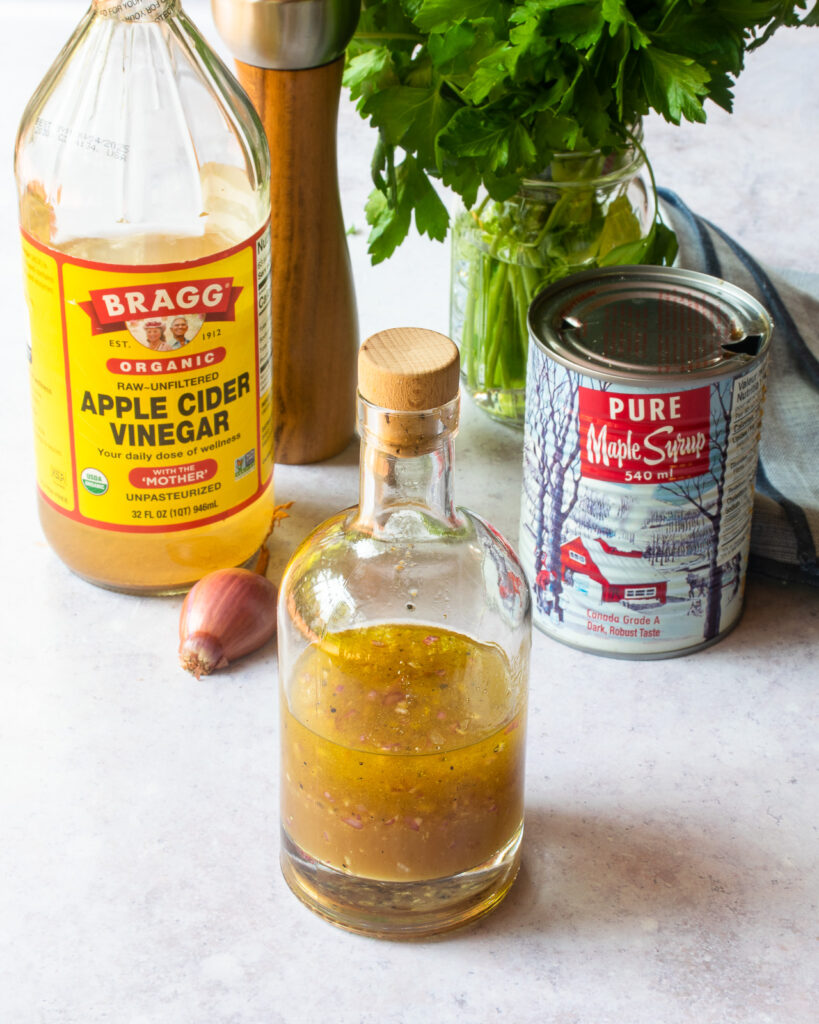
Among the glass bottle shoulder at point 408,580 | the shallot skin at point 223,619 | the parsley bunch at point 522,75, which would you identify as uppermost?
the parsley bunch at point 522,75

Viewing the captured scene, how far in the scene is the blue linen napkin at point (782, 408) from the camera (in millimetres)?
1065

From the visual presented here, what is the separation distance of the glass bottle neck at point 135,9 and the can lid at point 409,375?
0.33 metres

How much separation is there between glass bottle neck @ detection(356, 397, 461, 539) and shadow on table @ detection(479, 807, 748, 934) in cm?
22

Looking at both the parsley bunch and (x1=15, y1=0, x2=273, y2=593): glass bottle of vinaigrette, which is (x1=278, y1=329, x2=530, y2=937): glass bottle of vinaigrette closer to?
(x1=15, y1=0, x2=273, y2=593): glass bottle of vinaigrette

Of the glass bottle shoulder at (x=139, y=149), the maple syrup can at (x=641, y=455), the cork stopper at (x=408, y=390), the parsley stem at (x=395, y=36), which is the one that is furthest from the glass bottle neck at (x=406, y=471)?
the parsley stem at (x=395, y=36)

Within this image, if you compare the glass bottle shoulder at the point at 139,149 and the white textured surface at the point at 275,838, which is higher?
the glass bottle shoulder at the point at 139,149

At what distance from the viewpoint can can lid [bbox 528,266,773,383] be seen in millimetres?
921

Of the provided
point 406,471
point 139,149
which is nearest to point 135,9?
point 139,149

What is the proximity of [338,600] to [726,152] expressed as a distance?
1.05 metres

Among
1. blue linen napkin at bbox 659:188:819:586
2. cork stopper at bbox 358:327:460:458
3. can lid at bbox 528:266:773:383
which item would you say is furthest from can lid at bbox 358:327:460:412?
blue linen napkin at bbox 659:188:819:586

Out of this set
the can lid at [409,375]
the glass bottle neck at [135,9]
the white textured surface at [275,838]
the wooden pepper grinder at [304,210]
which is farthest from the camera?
the wooden pepper grinder at [304,210]

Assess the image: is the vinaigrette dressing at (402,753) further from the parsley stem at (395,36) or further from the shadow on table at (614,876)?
the parsley stem at (395,36)

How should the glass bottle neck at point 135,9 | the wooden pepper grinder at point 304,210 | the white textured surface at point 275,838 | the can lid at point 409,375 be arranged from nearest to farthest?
the can lid at point 409,375 → the white textured surface at point 275,838 → the glass bottle neck at point 135,9 → the wooden pepper grinder at point 304,210

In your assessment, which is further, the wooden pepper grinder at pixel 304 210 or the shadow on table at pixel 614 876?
the wooden pepper grinder at pixel 304 210
